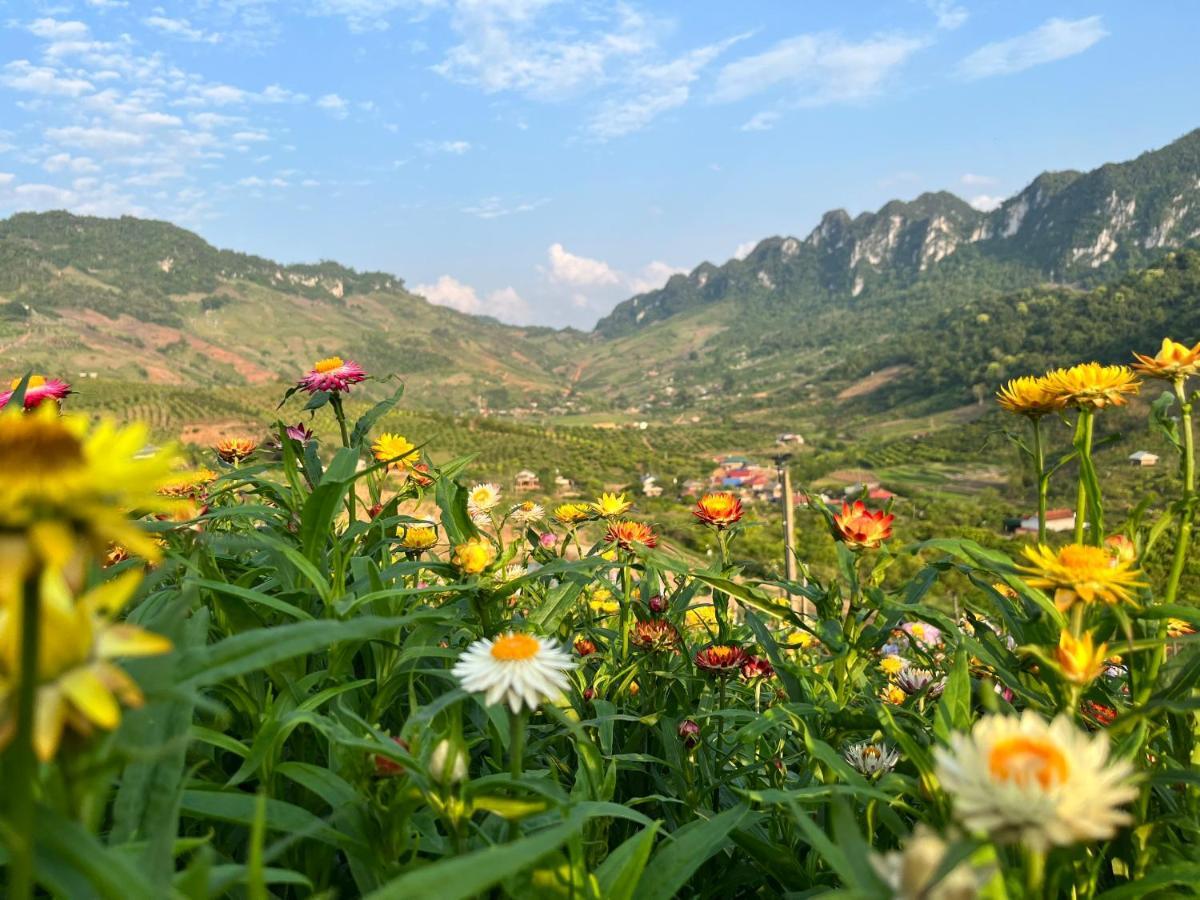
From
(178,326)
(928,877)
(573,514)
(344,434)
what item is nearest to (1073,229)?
(573,514)

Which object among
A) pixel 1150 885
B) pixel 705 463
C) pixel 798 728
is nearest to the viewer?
pixel 1150 885

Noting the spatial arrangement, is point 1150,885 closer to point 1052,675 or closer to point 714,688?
point 1052,675

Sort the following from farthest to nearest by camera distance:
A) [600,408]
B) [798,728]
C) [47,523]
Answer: [600,408] < [798,728] < [47,523]

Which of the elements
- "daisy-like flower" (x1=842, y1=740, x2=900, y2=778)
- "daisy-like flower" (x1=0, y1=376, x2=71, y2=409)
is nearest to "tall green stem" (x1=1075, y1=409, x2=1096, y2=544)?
"daisy-like flower" (x1=842, y1=740, x2=900, y2=778)

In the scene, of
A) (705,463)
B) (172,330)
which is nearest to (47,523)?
(705,463)

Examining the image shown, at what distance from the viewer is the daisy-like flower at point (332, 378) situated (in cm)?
224

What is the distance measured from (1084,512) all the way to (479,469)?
44.0 meters

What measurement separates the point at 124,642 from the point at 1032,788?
67 cm

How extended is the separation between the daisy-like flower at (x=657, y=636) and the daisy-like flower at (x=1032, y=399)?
3.18 feet

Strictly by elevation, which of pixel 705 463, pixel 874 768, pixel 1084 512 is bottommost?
pixel 705 463

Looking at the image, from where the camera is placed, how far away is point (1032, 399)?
1.56m

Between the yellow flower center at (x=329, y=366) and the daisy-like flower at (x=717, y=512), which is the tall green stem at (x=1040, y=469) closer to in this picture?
the daisy-like flower at (x=717, y=512)

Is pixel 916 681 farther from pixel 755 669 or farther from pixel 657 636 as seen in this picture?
pixel 657 636

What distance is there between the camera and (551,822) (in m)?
0.99
